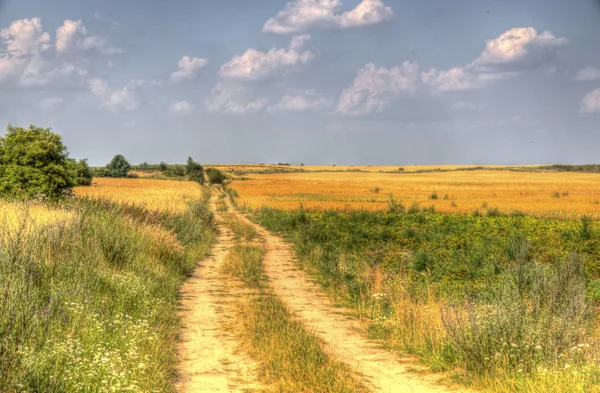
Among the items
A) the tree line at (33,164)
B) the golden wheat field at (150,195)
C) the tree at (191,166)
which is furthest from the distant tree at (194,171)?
the tree line at (33,164)

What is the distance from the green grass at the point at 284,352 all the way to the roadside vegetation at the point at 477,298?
1.48 meters

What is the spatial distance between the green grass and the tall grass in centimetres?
125

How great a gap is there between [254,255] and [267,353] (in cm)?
1010

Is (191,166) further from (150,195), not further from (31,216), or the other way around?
(31,216)

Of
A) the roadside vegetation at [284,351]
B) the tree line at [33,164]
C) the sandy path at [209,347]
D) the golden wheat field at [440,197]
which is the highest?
the tree line at [33,164]

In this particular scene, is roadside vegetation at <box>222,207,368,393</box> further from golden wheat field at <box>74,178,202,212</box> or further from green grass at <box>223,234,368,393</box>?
golden wheat field at <box>74,178,202,212</box>

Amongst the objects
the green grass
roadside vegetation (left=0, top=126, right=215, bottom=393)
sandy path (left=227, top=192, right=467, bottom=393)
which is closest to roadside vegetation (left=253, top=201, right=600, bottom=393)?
sandy path (left=227, top=192, right=467, bottom=393)

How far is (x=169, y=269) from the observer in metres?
14.5

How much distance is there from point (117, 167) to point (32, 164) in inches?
3797

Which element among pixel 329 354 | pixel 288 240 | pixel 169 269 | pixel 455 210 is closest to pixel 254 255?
pixel 169 269

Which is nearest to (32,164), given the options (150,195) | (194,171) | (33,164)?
(33,164)

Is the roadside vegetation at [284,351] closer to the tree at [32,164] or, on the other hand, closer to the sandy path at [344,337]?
the sandy path at [344,337]

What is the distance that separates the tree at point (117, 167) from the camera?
113938 millimetres

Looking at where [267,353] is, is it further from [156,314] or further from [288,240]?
[288,240]
